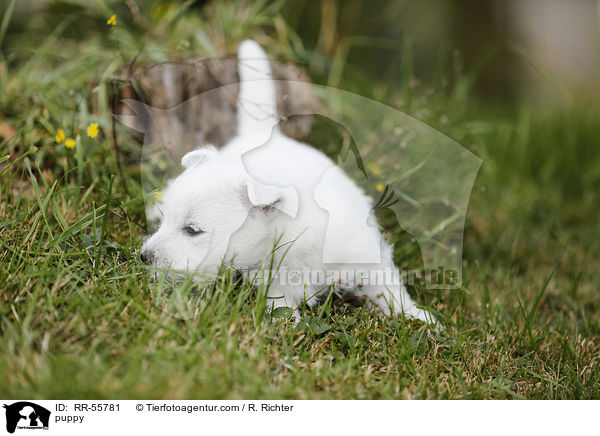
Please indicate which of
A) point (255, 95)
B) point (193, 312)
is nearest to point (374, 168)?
point (255, 95)

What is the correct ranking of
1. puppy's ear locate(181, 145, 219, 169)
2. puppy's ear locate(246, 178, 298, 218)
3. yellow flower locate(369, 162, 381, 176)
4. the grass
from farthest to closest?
yellow flower locate(369, 162, 381, 176), puppy's ear locate(181, 145, 219, 169), puppy's ear locate(246, 178, 298, 218), the grass

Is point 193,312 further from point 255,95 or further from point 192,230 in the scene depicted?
point 255,95

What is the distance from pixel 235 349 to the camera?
5.05 ft

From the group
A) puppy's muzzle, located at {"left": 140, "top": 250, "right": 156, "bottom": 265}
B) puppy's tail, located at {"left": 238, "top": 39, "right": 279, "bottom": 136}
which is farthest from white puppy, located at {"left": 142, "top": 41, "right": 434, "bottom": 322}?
puppy's tail, located at {"left": 238, "top": 39, "right": 279, "bottom": 136}

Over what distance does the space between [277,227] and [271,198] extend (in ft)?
0.57

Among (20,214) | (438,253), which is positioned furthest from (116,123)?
(438,253)

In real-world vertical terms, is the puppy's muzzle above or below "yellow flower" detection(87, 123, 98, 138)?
below

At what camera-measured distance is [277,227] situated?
1737 mm

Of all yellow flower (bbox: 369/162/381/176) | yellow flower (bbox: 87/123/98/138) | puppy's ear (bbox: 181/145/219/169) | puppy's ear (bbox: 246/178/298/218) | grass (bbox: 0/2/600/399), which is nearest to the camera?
grass (bbox: 0/2/600/399)
